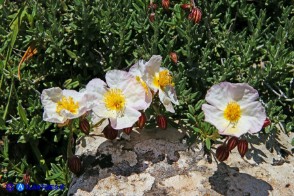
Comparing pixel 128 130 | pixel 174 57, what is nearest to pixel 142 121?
pixel 128 130

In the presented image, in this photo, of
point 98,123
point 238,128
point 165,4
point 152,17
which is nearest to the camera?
point 238,128

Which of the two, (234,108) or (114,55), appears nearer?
(234,108)

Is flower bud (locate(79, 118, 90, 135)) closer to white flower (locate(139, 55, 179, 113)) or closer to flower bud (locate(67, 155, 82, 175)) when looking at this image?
flower bud (locate(67, 155, 82, 175))

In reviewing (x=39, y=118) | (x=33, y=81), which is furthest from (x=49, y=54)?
(x=39, y=118)

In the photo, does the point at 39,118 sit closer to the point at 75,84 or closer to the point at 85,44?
the point at 75,84

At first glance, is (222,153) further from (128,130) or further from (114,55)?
(114,55)

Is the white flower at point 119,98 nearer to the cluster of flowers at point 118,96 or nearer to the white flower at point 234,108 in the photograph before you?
the cluster of flowers at point 118,96

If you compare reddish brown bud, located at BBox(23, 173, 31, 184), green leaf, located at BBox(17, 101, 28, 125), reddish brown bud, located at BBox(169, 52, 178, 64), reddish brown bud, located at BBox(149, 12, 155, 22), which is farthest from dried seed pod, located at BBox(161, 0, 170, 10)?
reddish brown bud, located at BBox(23, 173, 31, 184)
